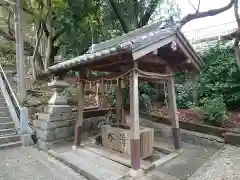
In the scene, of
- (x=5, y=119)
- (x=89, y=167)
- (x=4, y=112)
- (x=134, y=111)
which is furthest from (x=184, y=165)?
(x=4, y=112)

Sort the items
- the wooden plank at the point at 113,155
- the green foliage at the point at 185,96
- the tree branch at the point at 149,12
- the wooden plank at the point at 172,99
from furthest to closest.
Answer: the tree branch at the point at 149,12 < the green foliage at the point at 185,96 < the wooden plank at the point at 172,99 < the wooden plank at the point at 113,155

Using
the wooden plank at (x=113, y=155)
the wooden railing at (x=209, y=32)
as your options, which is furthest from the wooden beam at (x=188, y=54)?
the wooden railing at (x=209, y=32)

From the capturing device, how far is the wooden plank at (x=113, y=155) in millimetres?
4434

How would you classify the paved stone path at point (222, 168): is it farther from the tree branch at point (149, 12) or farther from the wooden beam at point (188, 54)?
the tree branch at point (149, 12)

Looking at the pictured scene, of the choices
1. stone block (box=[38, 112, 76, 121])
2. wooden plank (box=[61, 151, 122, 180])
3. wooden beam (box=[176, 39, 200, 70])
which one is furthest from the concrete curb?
wooden beam (box=[176, 39, 200, 70])

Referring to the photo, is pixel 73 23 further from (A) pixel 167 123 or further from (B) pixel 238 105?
(B) pixel 238 105

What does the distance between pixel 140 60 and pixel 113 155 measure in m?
2.40

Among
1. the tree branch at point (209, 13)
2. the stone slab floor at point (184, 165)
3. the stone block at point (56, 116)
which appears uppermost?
the tree branch at point (209, 13)

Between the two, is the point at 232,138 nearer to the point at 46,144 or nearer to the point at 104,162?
the point at 104,162

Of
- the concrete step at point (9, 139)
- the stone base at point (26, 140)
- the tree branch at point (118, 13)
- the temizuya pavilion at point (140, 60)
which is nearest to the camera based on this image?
the temizuya pavilion at point (140, 60)

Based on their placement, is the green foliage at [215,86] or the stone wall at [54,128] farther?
the green foliage at [215,86]

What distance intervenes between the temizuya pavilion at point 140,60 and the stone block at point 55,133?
0.65 meters

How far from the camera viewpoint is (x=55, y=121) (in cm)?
580

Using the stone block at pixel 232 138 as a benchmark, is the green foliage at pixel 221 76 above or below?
above
